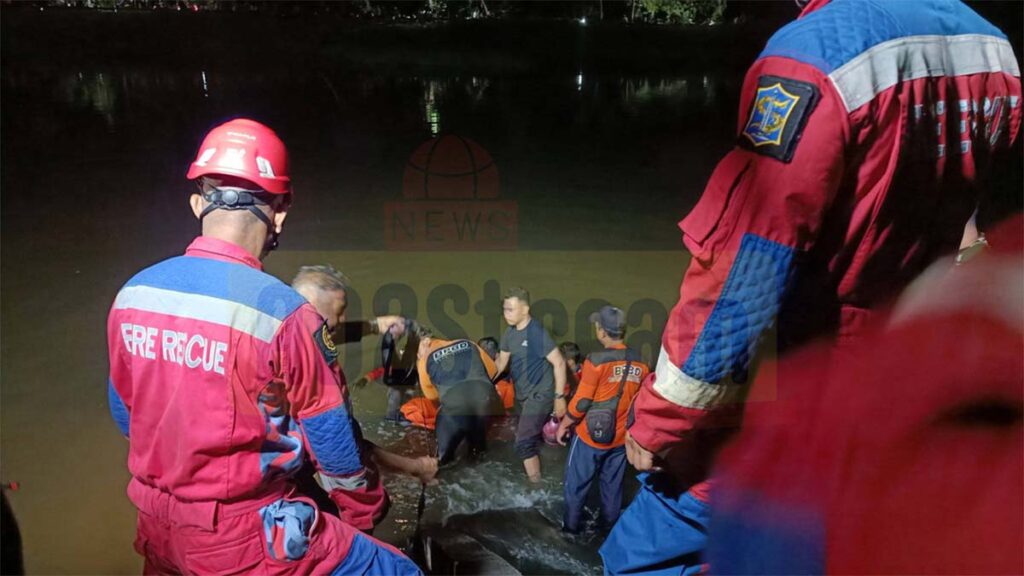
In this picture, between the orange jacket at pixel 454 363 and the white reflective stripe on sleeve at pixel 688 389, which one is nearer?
the white reflective stripe on sleeve at pixel 688 389

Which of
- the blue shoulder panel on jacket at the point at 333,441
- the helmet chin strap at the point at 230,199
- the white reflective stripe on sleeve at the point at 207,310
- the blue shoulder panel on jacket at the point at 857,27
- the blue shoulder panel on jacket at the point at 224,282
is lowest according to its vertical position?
the blue shoulder panel on jacket at the point at 333,441

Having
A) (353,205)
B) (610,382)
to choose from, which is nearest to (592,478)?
(610,382)

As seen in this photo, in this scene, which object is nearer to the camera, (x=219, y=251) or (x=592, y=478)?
(x=219, y=251)

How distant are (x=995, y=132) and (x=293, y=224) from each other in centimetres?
755

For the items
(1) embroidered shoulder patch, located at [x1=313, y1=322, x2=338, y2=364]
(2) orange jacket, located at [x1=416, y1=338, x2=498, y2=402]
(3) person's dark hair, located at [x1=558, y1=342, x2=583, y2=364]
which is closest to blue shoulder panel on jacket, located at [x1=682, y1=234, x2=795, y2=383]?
(1) embroidered shoulder patch, located at [x1=313, y1=322, x2=338, y2=364]

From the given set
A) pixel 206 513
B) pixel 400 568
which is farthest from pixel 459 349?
pixel 206 513

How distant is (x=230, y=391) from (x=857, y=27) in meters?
1.64

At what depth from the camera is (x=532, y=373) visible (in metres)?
4.09

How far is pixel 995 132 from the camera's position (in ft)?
5.26

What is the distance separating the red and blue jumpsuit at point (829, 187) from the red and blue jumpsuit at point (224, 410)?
0.88 m

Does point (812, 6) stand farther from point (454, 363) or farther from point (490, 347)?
point (490, 347)

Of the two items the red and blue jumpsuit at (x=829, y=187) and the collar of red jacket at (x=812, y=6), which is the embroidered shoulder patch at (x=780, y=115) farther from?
the collar of red jacket at (x=812, y=6)

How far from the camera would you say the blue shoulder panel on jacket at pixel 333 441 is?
1.85 metres

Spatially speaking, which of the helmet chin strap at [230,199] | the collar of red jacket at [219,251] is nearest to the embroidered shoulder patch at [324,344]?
the collar of red jacket at [219,251]
